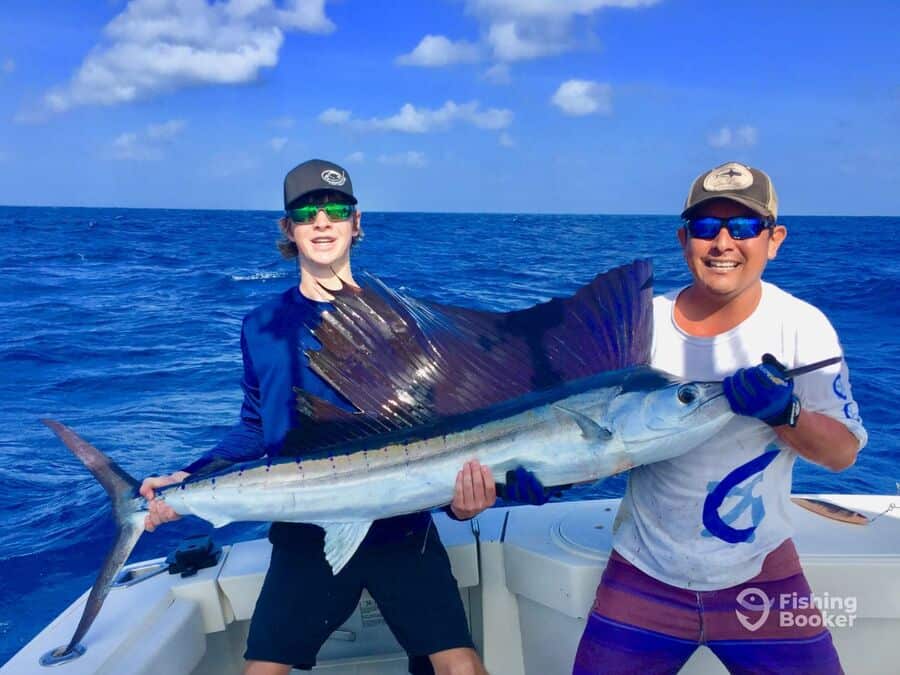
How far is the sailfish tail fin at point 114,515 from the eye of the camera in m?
1.86

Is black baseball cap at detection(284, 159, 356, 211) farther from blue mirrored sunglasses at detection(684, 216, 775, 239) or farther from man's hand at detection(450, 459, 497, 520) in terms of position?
blue mirrored sunglasses at detection(684, 216, 775, 239)

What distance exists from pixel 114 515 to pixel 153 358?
22.7 feet

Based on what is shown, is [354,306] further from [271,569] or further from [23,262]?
[23,262]

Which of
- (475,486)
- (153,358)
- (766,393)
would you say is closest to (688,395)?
(766,393)

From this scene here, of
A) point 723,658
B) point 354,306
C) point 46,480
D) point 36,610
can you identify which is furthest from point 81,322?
point 723,658

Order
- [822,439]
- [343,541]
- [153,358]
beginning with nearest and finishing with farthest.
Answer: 1. [822,439]
2. [343,541]
3. [153,358]

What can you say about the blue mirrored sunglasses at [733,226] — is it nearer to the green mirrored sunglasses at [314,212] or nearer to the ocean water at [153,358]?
the ocean water at [153,358]

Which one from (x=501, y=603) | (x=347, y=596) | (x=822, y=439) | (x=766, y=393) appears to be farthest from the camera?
(x=501, y=603)

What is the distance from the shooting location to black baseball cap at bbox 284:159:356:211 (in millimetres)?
2092

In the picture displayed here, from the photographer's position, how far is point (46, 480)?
189 inches

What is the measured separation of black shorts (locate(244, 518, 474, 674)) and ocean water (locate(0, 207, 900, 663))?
74 cm

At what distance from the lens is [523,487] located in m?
1.71

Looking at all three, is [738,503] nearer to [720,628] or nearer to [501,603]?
[720,628]

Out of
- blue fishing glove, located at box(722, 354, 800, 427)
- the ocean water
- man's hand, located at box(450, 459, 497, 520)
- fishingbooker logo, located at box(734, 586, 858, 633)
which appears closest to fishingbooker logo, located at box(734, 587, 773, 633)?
fishingbooker logo, located at box(734, 586, 858, 633)
